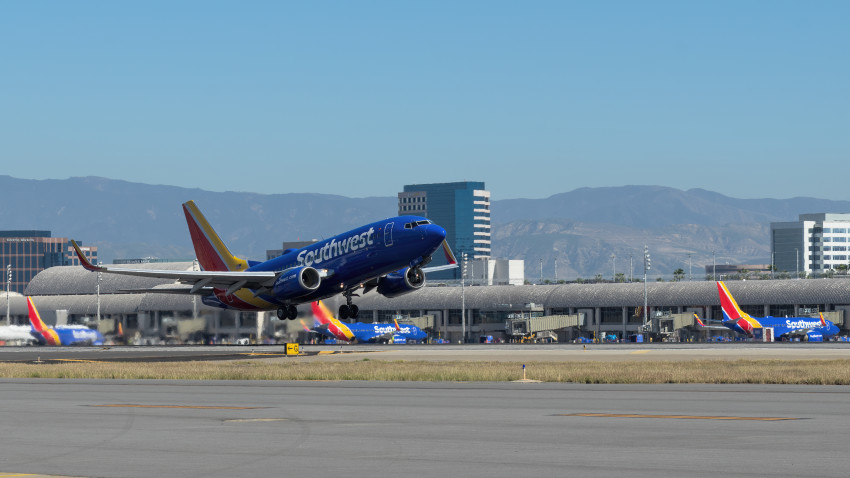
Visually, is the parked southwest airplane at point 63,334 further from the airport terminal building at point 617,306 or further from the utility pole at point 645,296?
the utility pole at point 645,296

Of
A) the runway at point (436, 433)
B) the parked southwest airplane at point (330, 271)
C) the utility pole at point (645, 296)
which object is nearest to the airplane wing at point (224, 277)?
the parked southwest airplane at point (330, 271)

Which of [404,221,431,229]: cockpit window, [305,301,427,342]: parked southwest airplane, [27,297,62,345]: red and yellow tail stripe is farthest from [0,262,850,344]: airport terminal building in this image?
[404,221,431,229]: cockpit window

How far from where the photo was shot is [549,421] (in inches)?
1225

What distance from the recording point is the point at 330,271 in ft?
254

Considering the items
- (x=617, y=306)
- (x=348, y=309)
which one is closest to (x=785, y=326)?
(x=617, y=306)

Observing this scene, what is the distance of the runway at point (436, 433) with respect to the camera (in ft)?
72.1

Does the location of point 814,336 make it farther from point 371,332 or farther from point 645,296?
point 371,332

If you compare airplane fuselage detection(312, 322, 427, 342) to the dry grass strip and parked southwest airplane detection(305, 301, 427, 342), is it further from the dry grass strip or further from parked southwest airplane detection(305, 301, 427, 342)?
the dry grass strip

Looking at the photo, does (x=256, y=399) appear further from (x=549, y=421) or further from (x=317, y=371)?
(x=317, y=371)

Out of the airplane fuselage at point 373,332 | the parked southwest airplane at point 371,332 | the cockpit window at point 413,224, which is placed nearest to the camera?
the cockpit window at point 413,224

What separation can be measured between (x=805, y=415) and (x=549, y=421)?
6845mm

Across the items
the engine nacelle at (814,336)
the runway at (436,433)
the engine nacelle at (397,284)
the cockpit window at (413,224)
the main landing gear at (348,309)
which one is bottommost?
the engine nacelle at (814,336)

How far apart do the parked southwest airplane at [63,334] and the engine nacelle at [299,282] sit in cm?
5779

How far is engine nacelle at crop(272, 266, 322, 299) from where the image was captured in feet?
255
